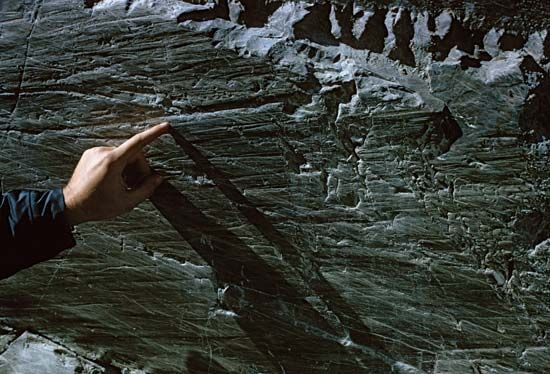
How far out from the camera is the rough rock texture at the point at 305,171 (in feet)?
5.28

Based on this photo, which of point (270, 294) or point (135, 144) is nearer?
point (135, 144)

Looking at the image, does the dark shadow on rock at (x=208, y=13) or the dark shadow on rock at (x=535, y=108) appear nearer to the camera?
the dark shadow on rock at (x=535, y=108)

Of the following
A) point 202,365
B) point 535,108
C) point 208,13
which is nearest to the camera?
point 535,108

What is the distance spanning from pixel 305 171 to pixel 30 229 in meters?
0.59

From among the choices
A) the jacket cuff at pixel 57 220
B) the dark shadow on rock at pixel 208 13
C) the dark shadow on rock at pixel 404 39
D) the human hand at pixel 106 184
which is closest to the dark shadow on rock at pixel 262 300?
the human hand at pixel 106 184

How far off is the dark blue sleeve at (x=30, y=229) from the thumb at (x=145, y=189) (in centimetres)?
15

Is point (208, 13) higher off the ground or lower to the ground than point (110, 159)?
higher

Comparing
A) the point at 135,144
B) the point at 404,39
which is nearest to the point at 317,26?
the point at 404,39

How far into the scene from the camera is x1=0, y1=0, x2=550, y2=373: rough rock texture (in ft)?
5.28

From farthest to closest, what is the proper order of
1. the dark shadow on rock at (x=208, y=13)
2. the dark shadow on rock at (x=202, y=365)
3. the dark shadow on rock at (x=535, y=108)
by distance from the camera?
the dark shadow on rock at (x=202, y=365) < the dark shadow on rock at (x=208, y=13) < the dark shadow on rock at (x=535, y=108)

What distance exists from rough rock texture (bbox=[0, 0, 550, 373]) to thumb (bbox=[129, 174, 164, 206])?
0.04m

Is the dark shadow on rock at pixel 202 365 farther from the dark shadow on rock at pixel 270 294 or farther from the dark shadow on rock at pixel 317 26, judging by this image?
the dark shadow on rock at pixel 317 26

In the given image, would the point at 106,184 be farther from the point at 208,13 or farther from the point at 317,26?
the point at 317,26

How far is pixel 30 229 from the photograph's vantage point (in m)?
1.61
